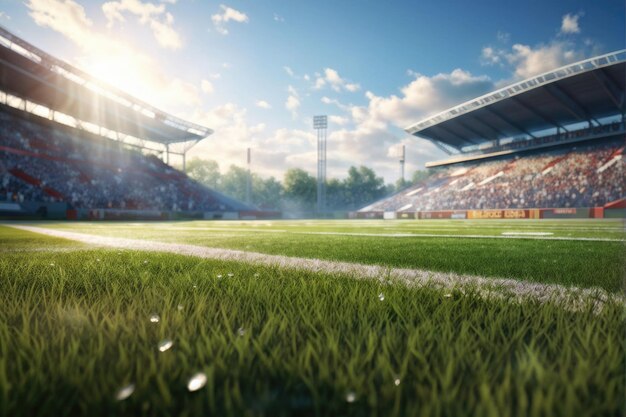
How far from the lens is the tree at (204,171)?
81188mm

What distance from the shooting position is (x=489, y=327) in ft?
3.71

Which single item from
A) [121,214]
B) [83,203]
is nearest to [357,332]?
[121,214]

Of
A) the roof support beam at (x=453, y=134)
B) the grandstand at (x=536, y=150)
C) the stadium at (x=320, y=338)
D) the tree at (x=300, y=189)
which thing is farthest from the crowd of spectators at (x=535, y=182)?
the stadium at (x=320, y=338)

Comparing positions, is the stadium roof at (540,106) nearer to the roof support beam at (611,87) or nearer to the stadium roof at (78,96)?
the roof support beam at (611,87)

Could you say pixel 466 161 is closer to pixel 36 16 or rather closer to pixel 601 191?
pixel 601 191

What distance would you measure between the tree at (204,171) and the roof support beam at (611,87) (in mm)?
74915

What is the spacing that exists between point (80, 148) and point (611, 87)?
46.1m

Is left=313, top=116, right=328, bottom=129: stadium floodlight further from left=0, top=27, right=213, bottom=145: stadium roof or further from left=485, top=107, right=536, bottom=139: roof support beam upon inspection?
left=485, top=107, right=536, bottom=139: roof support beam

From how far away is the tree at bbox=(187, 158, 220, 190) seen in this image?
81.2 meters

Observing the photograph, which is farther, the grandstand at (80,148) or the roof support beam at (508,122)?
the roof support beam at (508,122)

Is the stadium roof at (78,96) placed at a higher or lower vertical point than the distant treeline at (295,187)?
higher

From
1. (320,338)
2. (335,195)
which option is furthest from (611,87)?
(335,195)

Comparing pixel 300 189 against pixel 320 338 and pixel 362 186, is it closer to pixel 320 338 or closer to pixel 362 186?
pixel 362 186

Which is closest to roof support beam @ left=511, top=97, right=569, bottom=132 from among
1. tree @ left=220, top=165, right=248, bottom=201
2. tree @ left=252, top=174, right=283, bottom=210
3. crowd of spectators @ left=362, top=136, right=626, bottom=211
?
crowd of spectators @ left=362, top=136, right=626, bottom=211
